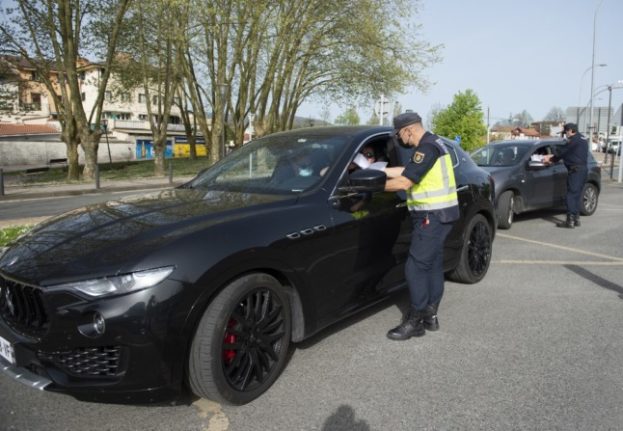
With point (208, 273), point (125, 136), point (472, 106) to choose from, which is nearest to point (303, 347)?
point (208, 273)

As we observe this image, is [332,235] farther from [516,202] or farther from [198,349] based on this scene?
[516,202]

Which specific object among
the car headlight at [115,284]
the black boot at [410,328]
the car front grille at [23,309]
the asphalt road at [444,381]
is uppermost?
the car headlight at [115,284]

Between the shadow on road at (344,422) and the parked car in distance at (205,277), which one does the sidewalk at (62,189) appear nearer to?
the parked car in distance at (205,277)

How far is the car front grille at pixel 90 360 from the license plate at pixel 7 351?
0.68 feet

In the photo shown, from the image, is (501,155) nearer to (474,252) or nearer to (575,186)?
(575,186)

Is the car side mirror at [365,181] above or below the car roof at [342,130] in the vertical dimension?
below

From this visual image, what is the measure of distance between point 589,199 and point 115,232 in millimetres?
10003

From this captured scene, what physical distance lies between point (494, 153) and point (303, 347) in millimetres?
7183

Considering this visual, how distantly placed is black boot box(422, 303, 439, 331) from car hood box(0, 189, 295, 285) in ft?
4.70

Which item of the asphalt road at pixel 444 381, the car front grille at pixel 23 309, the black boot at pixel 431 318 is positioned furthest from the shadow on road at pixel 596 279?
the car front grille at pixel 23 309

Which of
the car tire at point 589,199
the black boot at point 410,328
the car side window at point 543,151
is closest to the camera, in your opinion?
the black boot at point 410,328

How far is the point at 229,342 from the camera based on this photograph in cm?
277

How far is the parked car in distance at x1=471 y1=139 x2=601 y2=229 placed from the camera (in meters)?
8.68

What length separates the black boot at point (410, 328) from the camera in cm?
383
